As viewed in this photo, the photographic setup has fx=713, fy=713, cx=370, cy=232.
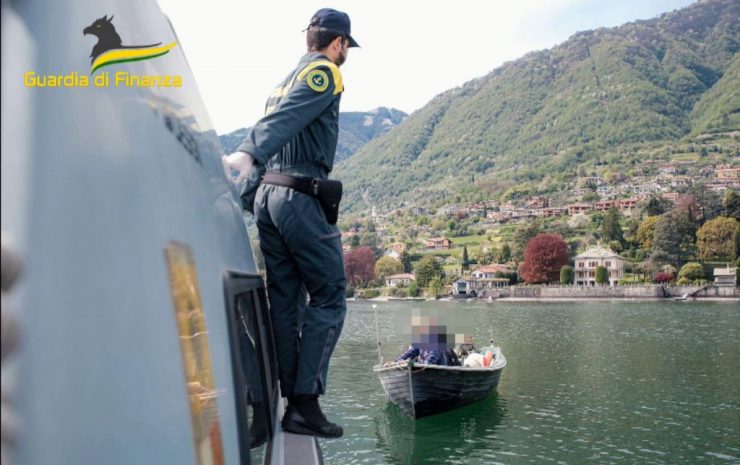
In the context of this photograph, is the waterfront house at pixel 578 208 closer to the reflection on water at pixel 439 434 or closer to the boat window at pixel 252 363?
the reflection on water at pixel 439 434

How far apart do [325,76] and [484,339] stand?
3928 cm

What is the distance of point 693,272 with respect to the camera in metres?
102

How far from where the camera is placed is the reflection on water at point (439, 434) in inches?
578

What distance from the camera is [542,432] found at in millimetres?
16375

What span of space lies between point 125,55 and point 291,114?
51.5 inches

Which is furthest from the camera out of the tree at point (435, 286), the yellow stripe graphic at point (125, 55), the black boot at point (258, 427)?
the tree at point (435, 286)

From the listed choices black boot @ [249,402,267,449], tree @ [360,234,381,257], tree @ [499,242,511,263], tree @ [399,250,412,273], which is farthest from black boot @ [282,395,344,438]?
tree @ [360,234,381,257]

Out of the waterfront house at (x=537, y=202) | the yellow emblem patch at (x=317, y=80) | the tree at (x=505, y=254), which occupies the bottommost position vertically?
the yellow emblem patch at (x=317, y=80)

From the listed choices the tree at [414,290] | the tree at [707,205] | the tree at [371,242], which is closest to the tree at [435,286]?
the tree at [414,290]

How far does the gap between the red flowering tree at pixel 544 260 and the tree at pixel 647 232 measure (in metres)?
13.4

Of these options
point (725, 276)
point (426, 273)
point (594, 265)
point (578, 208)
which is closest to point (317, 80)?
point (725, 276)

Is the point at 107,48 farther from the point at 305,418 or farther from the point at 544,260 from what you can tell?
the point at 544,260

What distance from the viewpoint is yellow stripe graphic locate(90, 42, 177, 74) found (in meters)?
0.87

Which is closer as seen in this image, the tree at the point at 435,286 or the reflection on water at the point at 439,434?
the reflection on water at the point at 439,434
